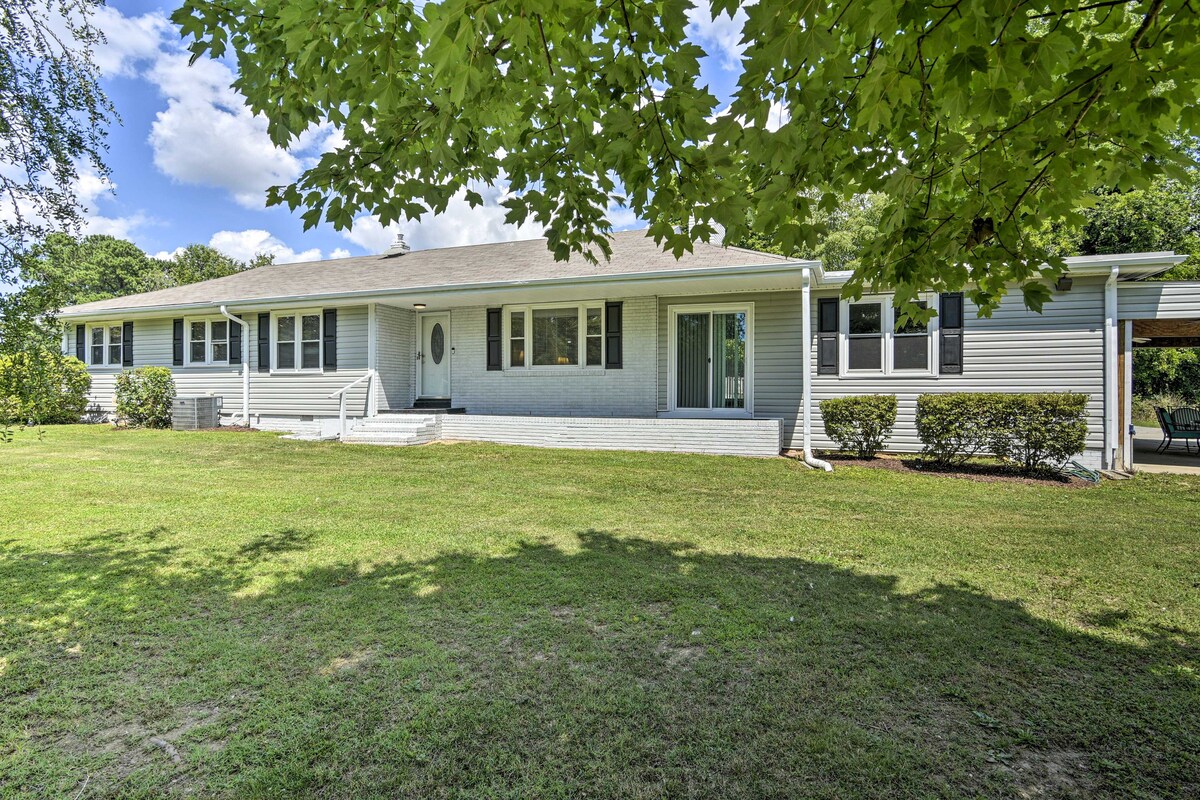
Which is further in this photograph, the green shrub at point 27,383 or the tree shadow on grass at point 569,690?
the green shrub at point 27,383

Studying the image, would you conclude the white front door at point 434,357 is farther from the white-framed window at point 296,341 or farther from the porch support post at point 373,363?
the white-framed window at point 296,341

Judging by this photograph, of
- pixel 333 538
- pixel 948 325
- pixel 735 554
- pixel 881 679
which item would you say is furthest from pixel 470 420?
pixel 881 679

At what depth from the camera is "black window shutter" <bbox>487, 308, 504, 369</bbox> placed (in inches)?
512

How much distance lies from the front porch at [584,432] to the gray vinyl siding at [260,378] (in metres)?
1.71

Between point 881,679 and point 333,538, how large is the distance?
4.31m

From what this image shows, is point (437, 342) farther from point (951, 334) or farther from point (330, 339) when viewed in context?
point (951, 334)

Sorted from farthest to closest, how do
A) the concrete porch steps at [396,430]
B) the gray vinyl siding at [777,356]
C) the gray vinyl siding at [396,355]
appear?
the gray vinyl siding at [396,355], the concrete porch steps at [396,430], the gray vinyl siding at [777,356]

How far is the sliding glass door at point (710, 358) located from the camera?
1170cm

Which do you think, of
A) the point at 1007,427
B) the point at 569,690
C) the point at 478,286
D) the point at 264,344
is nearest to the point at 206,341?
the point at 264,344

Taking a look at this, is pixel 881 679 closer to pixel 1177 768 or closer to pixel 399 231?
pixel 1177 768

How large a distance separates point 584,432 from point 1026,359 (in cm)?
781

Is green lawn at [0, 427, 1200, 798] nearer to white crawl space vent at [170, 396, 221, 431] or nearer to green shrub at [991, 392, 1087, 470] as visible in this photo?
green shrub at [991, 392, 1087, 470]

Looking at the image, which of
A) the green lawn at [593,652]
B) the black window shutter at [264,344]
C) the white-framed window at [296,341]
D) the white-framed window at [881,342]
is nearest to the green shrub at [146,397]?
the black window shutter at [264,344]

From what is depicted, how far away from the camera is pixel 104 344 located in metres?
16.7
